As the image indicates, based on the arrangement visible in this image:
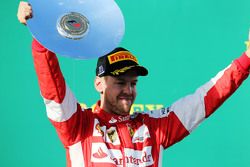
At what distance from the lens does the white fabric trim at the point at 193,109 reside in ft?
5.40

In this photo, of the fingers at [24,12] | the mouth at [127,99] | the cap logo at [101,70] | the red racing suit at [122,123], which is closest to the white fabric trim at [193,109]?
the red racing suit at [122,123]

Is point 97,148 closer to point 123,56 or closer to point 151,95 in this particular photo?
point 123,56

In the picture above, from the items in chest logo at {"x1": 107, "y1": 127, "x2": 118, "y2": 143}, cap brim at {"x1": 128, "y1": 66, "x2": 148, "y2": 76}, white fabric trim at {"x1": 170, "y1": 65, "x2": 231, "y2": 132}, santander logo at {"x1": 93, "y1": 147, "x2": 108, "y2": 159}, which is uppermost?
cap brim at {"x1": 128, "y1": 66, "x2": 148, "y2": 76}

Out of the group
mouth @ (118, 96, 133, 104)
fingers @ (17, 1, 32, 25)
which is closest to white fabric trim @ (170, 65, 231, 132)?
mouth @ (118, 96, 133, 104)

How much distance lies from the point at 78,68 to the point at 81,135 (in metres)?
0.86

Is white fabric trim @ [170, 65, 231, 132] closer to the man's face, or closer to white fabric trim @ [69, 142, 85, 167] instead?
the man's face

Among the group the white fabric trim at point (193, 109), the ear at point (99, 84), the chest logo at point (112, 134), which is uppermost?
the ear at point (99, 84)

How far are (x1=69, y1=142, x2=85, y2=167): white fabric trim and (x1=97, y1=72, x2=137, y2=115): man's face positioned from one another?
17 centimetres

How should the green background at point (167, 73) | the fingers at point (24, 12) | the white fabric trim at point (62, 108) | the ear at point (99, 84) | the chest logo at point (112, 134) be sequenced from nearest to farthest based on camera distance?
the fingers at point (24, 12)
the white fabric trim at point (62, 108)
the chest logo at point (112, 134)
the ear at point (99, 84)
the green background at point (167, 73)

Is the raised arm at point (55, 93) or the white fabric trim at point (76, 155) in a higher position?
the raised arm at point (55, 93)

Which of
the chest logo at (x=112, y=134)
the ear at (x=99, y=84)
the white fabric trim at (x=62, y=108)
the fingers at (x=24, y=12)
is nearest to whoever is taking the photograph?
the fingers at (x=24, y=12)

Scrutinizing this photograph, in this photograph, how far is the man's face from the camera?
1617 mm

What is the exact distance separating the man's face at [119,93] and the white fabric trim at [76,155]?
174mm

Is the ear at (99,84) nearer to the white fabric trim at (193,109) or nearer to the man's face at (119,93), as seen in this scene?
the man's face at (119,93)
